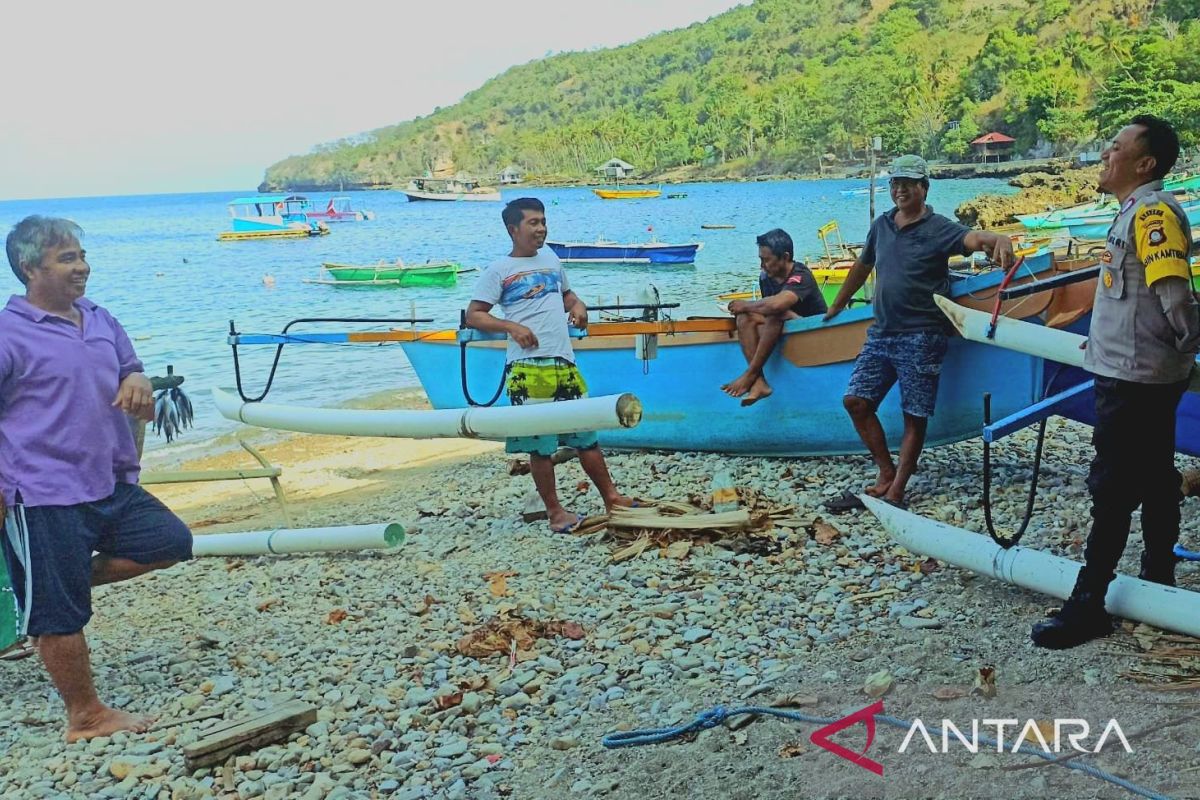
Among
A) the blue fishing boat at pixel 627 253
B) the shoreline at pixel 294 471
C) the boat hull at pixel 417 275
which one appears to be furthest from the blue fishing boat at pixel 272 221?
the shoreline at pixel 294 471

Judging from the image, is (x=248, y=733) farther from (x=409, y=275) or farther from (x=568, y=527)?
(x=409, y=275)

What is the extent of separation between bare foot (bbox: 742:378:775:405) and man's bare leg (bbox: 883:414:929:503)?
1544 millimetres

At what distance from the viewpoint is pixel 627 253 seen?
113 ft

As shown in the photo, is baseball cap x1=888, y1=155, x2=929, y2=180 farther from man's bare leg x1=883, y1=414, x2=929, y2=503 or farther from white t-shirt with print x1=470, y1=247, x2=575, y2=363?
white t-shirt with print x1=470, y1=247, x2=575, y2=363

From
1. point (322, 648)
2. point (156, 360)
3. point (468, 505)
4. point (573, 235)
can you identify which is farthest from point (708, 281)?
point (573, 235)

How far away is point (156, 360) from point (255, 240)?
39.3 m

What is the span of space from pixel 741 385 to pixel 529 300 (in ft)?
6.92

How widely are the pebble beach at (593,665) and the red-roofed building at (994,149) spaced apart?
108212mm

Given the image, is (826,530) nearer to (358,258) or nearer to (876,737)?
(876,737)

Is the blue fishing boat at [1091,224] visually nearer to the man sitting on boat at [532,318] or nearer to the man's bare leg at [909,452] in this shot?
the man's bare leg at [909,452]

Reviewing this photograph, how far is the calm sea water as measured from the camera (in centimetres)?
1923

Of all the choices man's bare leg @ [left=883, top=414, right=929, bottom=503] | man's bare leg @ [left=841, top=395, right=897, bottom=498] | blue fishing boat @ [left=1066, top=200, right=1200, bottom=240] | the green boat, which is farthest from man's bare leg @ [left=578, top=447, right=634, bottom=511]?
the green boat

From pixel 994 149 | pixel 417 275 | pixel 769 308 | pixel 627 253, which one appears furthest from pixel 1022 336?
pixel 994 149

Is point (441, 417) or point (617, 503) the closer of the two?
point (441, 417)
